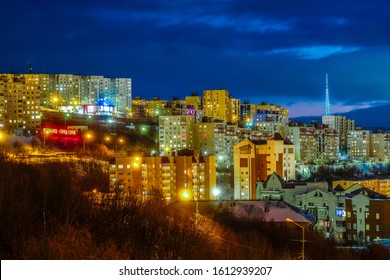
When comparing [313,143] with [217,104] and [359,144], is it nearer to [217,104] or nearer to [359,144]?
[217,104]

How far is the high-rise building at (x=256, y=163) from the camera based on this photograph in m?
16.9

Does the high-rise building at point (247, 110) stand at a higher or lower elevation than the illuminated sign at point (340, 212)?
higher

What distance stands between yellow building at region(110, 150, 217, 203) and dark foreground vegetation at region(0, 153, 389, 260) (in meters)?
5.19

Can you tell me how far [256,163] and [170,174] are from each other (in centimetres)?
283

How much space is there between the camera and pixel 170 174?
1580 cm

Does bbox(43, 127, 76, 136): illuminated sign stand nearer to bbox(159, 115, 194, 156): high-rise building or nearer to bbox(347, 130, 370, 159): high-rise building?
bbox(159, 115, 194, 156): high-rise building

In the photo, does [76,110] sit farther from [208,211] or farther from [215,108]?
[208,211]

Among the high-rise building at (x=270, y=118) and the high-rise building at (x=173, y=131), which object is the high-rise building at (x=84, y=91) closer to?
the high-rise building at (x=173, y=131)

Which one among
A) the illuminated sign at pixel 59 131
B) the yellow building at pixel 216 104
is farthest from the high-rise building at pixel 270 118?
the illuminated sign at pixel 59 131

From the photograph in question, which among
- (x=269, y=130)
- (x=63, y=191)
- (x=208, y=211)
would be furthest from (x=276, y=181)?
(x=269, y=130)

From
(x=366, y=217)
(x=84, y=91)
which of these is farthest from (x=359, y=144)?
(x=366, y=217)

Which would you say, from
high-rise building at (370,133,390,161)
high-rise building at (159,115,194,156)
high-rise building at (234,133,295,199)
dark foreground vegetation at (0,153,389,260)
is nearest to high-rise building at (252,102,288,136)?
high-rise building at (370,133,390,161)

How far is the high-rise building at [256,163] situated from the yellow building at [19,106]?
718 centimetres

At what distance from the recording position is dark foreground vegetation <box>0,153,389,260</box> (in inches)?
188
